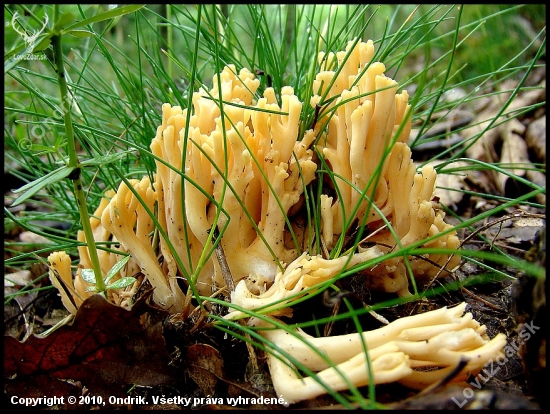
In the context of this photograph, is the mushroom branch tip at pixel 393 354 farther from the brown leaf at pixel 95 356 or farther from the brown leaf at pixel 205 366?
the brown leaf at pixel 95 356

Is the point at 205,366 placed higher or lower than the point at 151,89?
lower

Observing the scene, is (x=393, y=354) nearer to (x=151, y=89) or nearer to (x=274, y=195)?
(x=274, y=195)

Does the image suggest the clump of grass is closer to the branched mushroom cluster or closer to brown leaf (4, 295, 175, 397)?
the branched mushroom cluster

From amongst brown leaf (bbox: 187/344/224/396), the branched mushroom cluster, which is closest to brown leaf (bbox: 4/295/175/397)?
brown leaf (bbox: 187/344/224/396)

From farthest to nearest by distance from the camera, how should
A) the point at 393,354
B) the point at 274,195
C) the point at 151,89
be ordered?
the point at 151,89, the point at 274,195, the point at 393,354

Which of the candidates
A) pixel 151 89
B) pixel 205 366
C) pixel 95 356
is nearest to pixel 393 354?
pixel 205 366

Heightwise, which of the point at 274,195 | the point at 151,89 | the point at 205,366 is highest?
the point at 151,89
